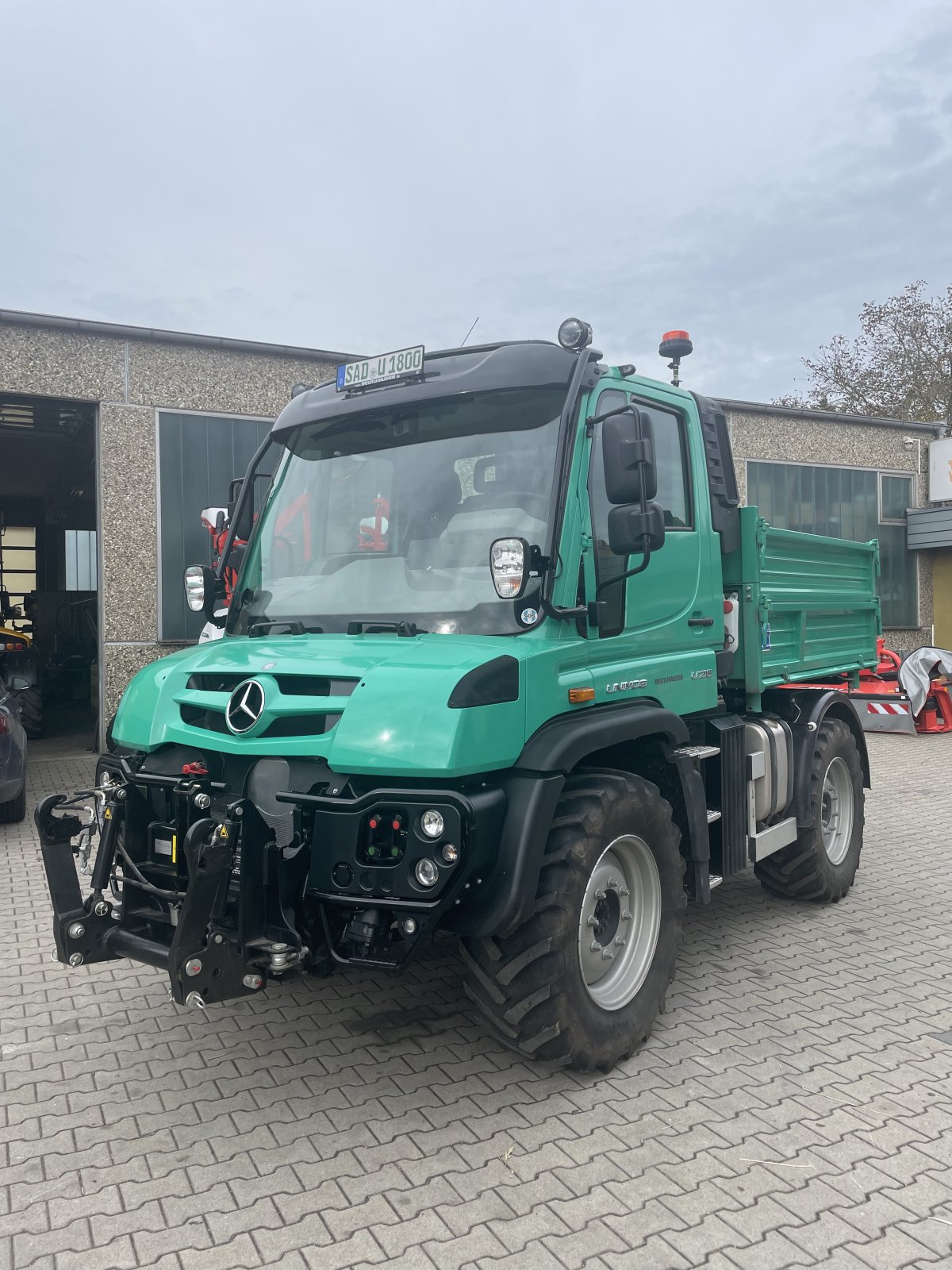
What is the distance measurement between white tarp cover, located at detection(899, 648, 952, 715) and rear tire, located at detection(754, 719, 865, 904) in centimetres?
757

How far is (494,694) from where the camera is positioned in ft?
10.7

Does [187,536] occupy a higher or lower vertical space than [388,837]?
higher

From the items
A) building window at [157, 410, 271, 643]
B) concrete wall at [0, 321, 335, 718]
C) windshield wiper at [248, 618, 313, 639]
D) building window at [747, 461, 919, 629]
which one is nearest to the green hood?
windshield wiper at [248, 618, 313, 639]

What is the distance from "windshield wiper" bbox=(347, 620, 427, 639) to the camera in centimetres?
A: 369

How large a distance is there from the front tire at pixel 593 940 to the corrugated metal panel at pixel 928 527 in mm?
15061

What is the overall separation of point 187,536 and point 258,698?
8.08 m

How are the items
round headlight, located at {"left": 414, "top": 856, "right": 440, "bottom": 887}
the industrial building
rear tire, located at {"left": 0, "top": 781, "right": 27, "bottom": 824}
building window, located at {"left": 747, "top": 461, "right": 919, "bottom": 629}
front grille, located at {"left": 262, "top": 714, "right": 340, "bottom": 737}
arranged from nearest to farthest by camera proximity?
round headlight, located at {"left": 414, "top": 856, "right": 440, "bottom": 887} → front grille, located at {"left": 262, "top": 714, "right": 340, "bottom": 737} → rear tire, located at {"left": 0, "top": 781, "right": 27, "bottom": 824} → the industrial building → building window, located at {"left": 747, "top": 461, "right": 919, "bottom": 629}

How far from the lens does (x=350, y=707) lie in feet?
10.7

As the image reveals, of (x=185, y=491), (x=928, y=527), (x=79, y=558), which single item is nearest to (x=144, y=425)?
(x=185, y=491)

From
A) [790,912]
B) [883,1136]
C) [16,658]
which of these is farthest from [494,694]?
[16,658]

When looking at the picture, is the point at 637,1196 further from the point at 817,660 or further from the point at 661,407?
the point at 817,660

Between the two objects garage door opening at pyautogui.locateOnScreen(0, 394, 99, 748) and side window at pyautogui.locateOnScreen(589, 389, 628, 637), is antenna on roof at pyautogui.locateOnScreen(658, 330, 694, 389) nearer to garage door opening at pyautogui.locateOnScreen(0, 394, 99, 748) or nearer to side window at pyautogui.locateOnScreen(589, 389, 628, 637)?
side window at pyautogui.locateOnScreen(589, 389, 628, 637)

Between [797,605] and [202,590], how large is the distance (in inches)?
132

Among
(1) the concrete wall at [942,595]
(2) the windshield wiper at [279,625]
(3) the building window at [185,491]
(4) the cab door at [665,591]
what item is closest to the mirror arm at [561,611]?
(4) the cab door at [665,591]
